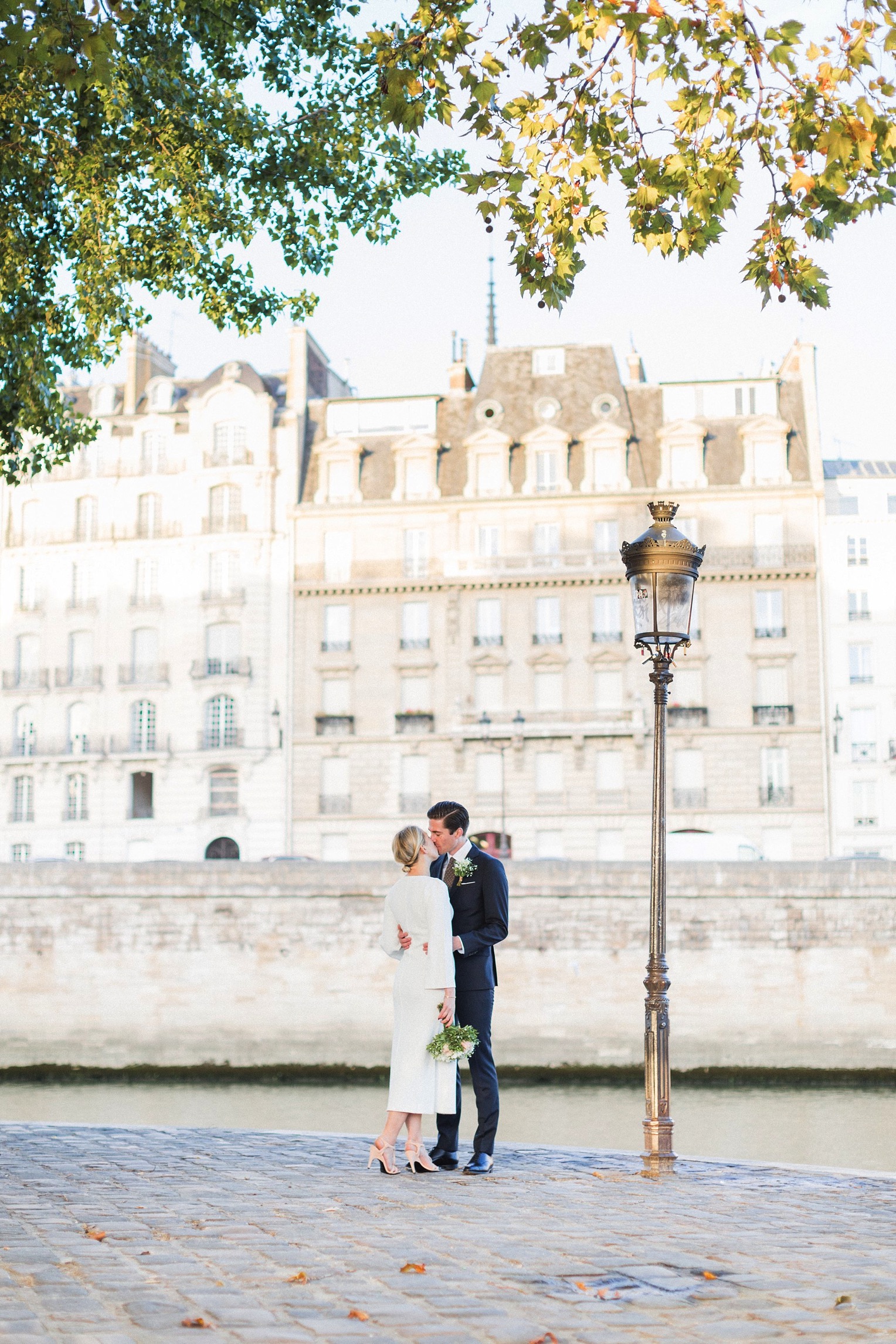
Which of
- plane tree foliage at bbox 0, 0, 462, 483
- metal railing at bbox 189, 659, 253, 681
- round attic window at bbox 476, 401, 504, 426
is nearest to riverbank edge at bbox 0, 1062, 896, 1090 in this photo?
plane tree foliage at bbox 0, 0, 462, 483

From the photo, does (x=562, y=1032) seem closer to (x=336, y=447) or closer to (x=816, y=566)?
(x=816, y=566)

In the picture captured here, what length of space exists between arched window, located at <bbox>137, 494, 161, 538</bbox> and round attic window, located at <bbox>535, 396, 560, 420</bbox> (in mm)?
11344

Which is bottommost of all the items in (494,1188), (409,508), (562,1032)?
(562,1032)

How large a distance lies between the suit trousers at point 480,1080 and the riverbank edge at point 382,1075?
51.1ft

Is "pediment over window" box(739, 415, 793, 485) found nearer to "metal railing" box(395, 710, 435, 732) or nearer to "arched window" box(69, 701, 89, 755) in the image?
"metal railing" box(395, 710, 435, 732)

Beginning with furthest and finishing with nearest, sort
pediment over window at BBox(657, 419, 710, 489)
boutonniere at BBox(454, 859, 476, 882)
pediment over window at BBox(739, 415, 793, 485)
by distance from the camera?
pediment over window at BBox(657, 419, 710, 489) < pediment over window at BBox(739, 415, 793, 485) < boutonniere at BBox(454, 859, 476, 882)

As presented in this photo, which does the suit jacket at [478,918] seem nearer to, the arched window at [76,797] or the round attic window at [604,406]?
the round attic window at [604,406]

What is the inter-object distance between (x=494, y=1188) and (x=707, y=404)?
124 feet

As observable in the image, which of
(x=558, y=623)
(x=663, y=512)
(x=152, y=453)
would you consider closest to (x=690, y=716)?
(x=558, y=623)

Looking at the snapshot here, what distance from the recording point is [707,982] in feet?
78.4

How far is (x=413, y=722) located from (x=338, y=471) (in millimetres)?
7697

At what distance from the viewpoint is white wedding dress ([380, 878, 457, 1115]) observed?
25.4 feet

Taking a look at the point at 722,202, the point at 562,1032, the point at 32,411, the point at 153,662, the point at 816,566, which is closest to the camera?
the point at 722,202

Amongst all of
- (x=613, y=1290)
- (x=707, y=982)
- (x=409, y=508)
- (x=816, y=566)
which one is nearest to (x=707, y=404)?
(x=816, y=566)
